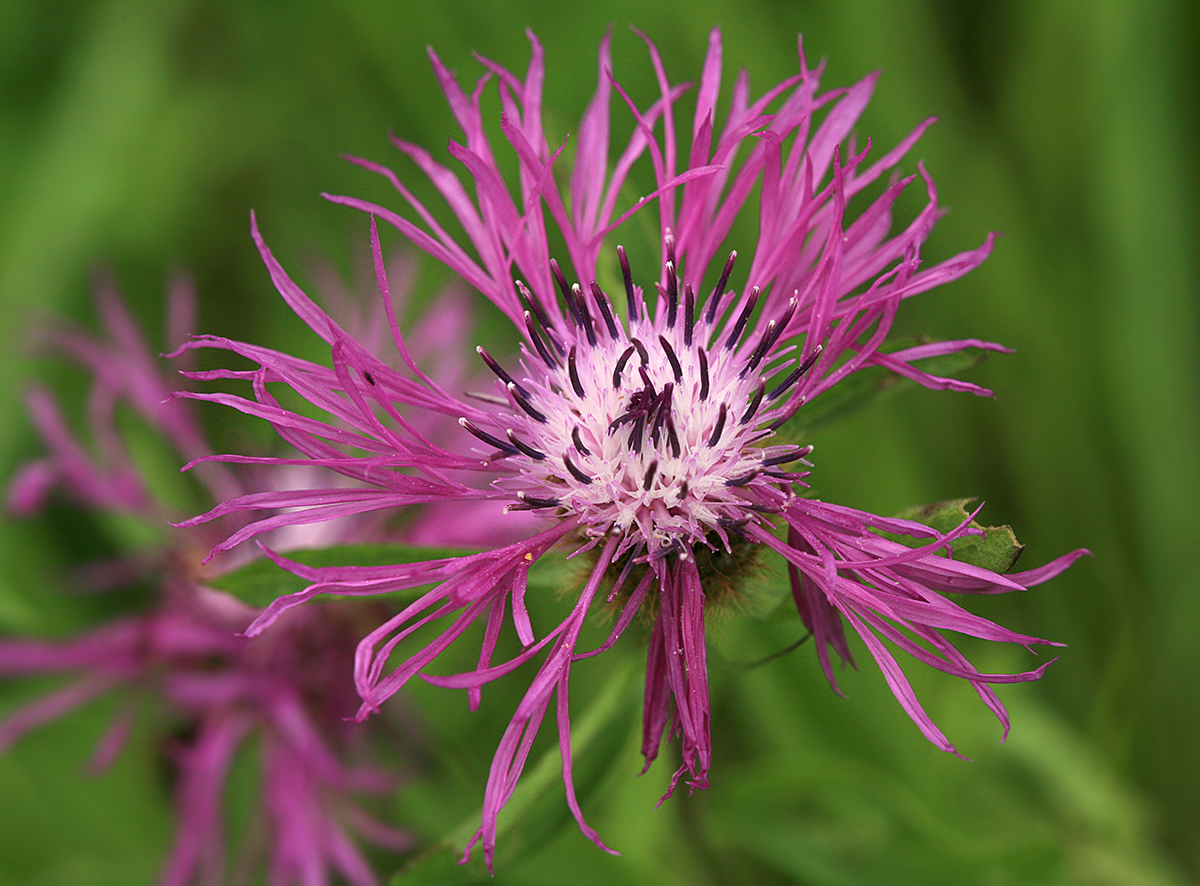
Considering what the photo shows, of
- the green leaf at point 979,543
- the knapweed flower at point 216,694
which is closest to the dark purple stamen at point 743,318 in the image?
the green leaf at point 979,543

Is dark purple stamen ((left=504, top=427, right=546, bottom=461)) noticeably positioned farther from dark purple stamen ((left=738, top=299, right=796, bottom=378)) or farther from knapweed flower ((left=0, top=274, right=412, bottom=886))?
knapweed flower ((left=0, top=274, right=412, bottom=886))

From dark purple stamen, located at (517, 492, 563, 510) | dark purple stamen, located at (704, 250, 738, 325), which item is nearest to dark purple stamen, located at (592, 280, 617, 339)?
dark purple stamen, located at (704, 250, 738, 325)

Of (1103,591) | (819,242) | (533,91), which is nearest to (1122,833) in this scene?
(1103,591)

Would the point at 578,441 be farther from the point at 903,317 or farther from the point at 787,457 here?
the point at 903,317

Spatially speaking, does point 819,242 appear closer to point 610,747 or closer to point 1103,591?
point 610,747

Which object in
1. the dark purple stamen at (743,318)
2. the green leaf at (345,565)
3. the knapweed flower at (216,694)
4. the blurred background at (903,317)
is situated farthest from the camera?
the blurred background at (903,317)

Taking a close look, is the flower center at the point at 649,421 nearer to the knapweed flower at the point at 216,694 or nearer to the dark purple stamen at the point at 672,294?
the dark purple stamen at the point at 672,294

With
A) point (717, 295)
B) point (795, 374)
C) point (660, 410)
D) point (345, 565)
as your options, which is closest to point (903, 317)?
point (717, 295)
